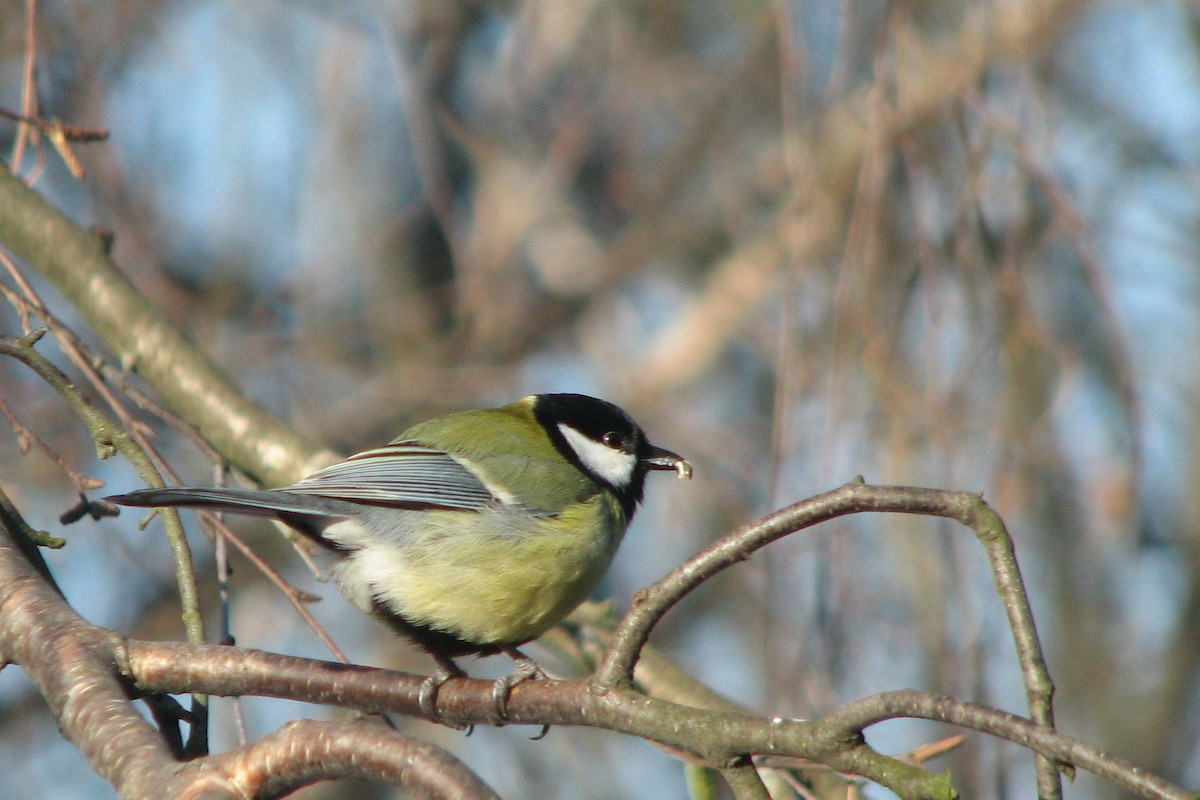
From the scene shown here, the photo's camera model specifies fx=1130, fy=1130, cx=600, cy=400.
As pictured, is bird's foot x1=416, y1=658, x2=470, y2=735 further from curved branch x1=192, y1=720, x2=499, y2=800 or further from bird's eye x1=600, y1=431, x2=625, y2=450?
bird's eye x1=600, y1=431, x2=625, y2=450

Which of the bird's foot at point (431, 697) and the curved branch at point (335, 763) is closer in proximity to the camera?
the curved branch at point (335, 763)

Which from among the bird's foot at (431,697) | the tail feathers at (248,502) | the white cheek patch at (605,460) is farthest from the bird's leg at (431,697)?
the white cheek patch at (605,460)

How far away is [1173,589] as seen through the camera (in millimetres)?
5375

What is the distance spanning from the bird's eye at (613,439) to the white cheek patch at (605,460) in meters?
0.01

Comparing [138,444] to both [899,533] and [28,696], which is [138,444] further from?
[28,696]

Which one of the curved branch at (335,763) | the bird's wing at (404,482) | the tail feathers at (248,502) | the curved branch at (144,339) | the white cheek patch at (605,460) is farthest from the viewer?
the white cheek patch at (605,460)

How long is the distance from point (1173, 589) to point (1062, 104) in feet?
7.75

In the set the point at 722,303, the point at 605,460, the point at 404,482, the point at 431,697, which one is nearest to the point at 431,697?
the point at 431,697

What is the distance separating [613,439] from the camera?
3.29m

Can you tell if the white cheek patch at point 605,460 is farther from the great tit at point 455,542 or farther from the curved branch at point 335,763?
the curved branch at point 335,763

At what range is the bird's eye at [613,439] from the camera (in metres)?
3.28

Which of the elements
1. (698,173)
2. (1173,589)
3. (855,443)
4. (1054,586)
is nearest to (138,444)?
(855,443)

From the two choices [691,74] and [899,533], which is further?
[691,74]

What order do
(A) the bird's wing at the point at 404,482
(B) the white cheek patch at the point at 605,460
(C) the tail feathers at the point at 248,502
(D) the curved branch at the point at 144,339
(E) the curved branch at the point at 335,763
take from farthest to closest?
(B) the white cheek patch at the point at 605,460, (D) the curved branch at the point at 144,339, (A) the bird's wing at the point at 404,482, (C) the tail feathers at the point at 248,502, (E) the curved branch at the point at 335,763
